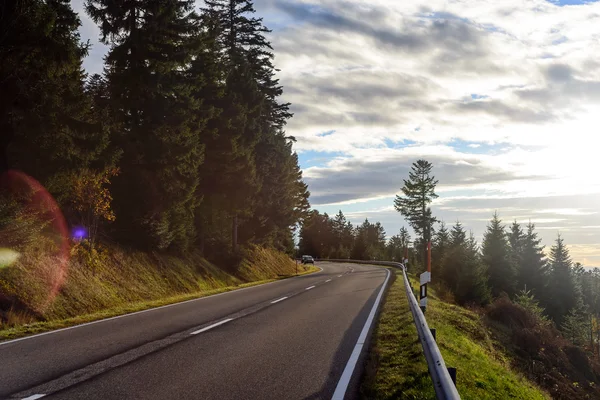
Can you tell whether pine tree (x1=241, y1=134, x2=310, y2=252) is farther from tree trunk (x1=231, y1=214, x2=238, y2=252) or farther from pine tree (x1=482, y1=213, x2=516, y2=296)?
pine tree (x1=482, y1=213, x2=516, y2=296)

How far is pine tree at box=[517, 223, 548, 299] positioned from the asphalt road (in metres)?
56.8

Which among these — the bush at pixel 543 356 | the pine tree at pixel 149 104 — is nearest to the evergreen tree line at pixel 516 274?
the bush at pixel 543 356

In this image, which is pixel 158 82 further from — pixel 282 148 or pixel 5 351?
pixel 282 148

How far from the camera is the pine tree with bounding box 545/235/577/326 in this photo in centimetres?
6020

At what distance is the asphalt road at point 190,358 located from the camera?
5.51 m

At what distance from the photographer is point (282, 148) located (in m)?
42.7

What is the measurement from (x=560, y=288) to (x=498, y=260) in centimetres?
1722

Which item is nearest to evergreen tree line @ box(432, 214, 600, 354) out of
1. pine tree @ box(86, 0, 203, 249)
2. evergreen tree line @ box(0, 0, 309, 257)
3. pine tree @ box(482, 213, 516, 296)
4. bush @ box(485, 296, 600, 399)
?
pine tree @ box(482, 213, 516, 296)

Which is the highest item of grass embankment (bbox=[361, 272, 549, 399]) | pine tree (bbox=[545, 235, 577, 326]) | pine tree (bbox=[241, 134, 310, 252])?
pine tree (bbox=[241, 134, 310, 252])

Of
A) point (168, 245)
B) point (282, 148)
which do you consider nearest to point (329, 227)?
point (282, 148)

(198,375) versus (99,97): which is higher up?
(99,97)

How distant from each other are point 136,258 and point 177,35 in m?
10.1

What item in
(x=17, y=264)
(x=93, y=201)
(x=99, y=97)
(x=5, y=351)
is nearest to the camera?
(x=5, y=351)

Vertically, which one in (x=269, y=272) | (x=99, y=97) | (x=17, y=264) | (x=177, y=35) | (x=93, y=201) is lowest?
(x=269, y=272)
